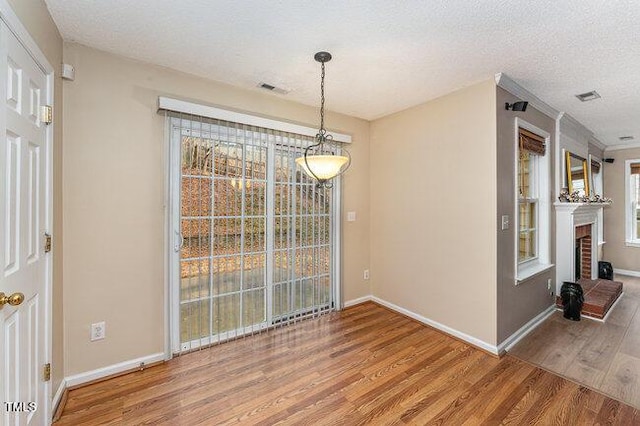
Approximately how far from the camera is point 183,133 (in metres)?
2.54

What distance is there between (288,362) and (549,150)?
382cm

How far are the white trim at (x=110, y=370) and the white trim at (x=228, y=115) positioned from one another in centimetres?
209

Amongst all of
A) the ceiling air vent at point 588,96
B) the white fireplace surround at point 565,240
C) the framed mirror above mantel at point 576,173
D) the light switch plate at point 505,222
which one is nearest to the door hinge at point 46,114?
the light switch plate at point 505,222

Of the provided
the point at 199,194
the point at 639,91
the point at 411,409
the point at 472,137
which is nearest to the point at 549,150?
the point at 639,91

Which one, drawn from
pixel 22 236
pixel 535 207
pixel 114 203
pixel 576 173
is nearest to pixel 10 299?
pixel 22 236

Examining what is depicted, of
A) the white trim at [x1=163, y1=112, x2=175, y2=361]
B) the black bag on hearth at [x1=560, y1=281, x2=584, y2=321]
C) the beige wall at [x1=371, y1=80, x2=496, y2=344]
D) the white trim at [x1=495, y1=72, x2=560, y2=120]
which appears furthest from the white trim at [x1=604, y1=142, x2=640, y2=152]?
the white trim at [x1=163, y1=112, x2=175, y2=361]

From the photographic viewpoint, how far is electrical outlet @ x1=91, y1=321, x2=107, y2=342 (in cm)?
217

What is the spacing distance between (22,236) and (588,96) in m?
4.83

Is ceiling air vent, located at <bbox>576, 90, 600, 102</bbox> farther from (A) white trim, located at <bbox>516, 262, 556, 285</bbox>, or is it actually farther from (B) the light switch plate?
(A) white trim, located at <bbox>516, 262, 556, 285</bbox>

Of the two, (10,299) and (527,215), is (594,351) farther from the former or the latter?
(10,299)

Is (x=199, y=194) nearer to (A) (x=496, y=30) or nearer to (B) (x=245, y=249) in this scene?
(B) (x=245, y=249)

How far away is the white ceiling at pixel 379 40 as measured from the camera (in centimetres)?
170

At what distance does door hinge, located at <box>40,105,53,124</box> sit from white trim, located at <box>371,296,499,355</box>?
3667 millimetres

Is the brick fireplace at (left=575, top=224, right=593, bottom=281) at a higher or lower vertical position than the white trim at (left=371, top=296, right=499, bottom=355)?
higher
